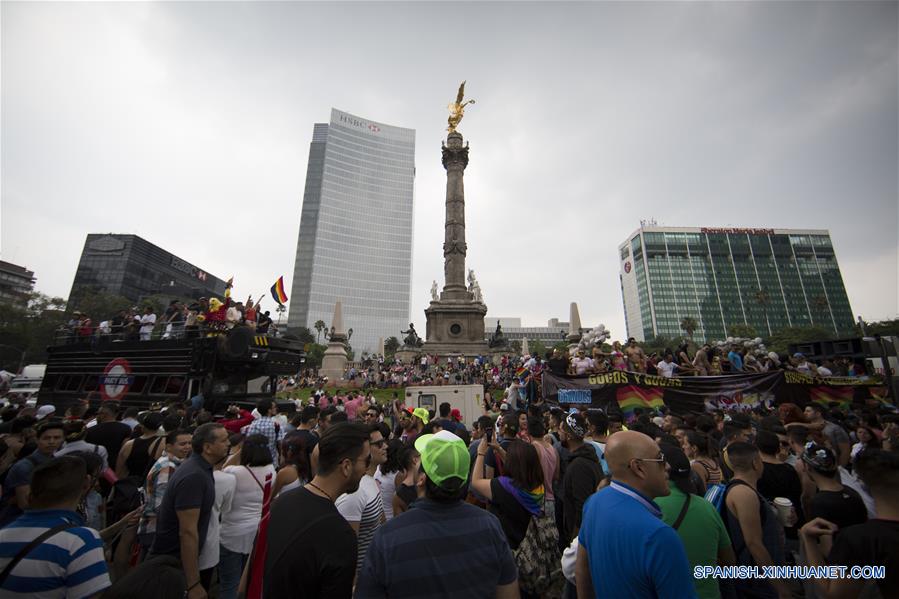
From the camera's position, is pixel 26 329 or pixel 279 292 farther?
pixel 26 329

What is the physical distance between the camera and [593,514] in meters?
2.41

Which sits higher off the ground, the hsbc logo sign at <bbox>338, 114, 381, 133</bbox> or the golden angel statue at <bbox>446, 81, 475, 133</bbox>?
the hsbc logo sign at <bbox>338, 114, 381, 133</bbox>

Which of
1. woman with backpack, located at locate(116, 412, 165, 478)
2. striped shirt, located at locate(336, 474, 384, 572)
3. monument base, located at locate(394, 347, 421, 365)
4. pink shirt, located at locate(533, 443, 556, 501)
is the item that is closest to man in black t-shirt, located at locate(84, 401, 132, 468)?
woman with backpack, located at locate(116, 412, 165, 478)

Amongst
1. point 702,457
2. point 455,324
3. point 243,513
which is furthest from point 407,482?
point 455,324

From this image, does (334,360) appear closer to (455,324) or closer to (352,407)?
(455,324)

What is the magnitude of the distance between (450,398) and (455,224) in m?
32.2

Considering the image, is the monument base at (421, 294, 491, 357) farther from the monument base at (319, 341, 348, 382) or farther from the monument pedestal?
the monument base at (319, 341, 348, 382)

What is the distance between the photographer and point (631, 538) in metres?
2.09

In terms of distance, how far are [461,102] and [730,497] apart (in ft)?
168

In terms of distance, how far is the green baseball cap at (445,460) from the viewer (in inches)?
83.6

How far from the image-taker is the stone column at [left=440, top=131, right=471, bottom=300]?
40.7 m

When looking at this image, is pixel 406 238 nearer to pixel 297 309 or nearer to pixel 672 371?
pixel 297 309

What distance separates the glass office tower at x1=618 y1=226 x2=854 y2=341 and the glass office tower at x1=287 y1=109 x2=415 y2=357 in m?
78.6

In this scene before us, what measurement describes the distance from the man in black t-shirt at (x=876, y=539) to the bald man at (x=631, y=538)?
3.78 feet
